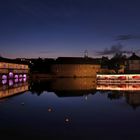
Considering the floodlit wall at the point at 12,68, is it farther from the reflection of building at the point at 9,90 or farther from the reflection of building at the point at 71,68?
the reflection of building at the point at 9,90

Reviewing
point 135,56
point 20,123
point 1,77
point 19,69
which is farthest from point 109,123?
point 135,56

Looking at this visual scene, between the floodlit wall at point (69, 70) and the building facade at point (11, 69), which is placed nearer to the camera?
the building facade at point (11, 69)

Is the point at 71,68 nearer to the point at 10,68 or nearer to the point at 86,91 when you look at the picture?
the point at 10,68

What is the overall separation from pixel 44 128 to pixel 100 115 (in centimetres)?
423

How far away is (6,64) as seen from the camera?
5062 cm

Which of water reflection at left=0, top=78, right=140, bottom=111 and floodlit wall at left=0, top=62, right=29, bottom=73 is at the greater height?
floodlit wall at left=0, top=62, right=29, bottom=73

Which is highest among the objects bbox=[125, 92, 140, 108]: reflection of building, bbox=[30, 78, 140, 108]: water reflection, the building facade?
the building facade

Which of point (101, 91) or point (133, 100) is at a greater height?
point (101, 91)

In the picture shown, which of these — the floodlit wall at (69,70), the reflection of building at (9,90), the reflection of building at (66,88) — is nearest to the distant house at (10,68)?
the reflection of building at (66,88)

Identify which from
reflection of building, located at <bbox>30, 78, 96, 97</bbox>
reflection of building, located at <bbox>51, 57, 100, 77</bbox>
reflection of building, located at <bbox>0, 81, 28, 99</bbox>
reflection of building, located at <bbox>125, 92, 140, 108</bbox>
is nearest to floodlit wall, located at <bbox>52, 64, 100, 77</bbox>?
reflection of building, located at <bbox>51, 57, 100, 77</bbox>

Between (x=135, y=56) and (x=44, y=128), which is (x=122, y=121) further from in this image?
(x=135, y=56)

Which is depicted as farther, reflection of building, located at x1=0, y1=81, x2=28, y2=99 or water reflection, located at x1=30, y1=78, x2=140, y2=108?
reflection of building, located at x1=0, y1=81, x2=28, y2=99

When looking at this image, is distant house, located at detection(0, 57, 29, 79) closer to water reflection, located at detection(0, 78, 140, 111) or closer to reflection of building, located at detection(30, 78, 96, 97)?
reflection of building, located at detection(30, 78, 96, 97)

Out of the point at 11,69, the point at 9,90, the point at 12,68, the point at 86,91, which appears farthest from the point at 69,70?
the point at 9,90
